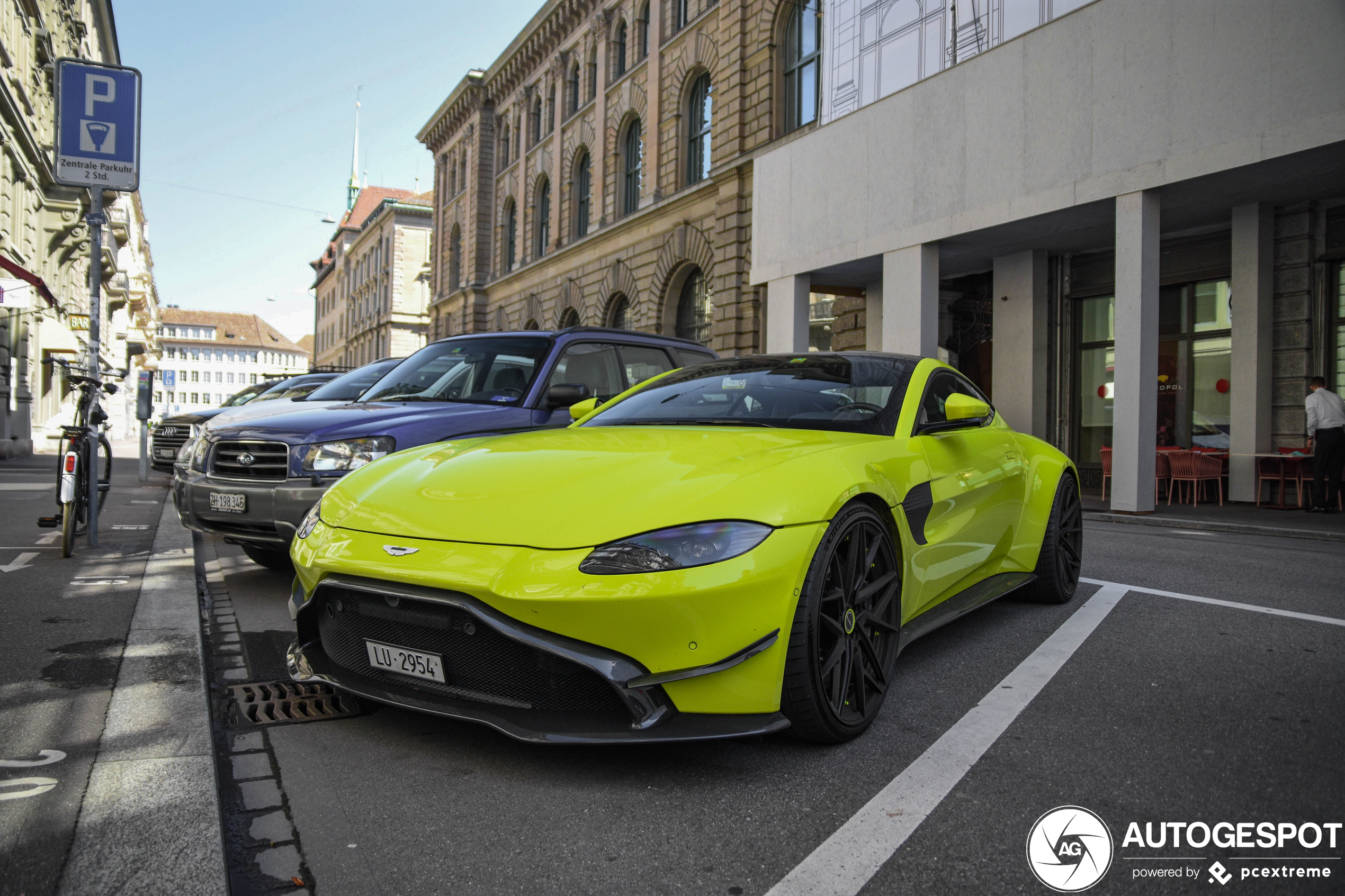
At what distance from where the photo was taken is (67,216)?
86.9ft

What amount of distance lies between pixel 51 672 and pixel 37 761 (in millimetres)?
1046

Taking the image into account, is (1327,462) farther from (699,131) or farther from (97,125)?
(699,131)

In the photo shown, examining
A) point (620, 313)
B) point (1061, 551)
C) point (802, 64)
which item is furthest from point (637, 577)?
point (620, 313)

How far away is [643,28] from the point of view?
28453mm

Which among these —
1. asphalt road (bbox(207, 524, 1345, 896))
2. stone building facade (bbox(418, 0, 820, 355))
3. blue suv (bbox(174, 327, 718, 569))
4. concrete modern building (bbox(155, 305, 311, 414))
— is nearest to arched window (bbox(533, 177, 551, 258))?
stone building facade (bbox(418, 0, 820, 355))

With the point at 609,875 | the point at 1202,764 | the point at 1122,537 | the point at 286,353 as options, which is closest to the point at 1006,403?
the point at 1122,537

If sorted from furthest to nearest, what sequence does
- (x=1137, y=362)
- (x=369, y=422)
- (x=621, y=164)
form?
(x=621, y=164) < (x=1137, y=362) < (x=369, y=422)

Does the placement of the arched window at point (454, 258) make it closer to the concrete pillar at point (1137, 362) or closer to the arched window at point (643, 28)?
the arched window at point (643, 28)

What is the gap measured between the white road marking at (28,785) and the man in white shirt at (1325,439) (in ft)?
43.3

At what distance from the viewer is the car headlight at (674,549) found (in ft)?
8.22

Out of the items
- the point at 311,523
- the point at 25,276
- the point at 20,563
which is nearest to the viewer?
the point at 311,523

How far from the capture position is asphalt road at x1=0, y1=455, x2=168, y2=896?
222 cm

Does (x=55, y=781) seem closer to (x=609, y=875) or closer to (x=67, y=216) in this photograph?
(x=609, y=875)

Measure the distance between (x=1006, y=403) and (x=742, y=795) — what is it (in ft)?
51.1
